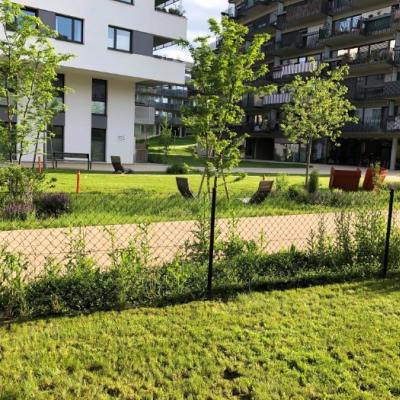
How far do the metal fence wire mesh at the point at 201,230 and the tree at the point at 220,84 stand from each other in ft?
4.78

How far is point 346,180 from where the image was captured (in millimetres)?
17922

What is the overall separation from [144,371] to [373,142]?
43550 mm

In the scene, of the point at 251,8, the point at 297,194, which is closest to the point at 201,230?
the point at 297,194

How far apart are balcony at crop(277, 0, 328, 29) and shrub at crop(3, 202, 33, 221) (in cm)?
4248

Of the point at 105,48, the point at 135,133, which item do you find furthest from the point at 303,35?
the point at 105,48

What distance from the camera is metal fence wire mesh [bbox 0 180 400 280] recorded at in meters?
6.46

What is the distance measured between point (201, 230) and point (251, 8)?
57002 mm

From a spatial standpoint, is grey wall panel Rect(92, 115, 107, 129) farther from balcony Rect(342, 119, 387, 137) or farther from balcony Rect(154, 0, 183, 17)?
balcony Rect(342, 119, 387, 137)

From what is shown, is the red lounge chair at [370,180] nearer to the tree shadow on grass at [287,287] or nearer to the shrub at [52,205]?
the shrub at [52,205]

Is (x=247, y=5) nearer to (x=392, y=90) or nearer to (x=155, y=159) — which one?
(x=392, y=90)

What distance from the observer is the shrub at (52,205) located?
34.7 ft

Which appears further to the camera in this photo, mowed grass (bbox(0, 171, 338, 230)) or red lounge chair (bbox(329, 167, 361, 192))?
red lounge chair (bbox(329, 167, 361, 192))

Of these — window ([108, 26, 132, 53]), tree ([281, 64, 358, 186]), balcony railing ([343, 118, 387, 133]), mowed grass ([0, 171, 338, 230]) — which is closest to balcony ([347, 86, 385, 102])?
balcony railing ([343, 118, 387, 133])

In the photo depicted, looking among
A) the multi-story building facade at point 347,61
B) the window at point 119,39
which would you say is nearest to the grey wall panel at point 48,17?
the window at point 119,39
